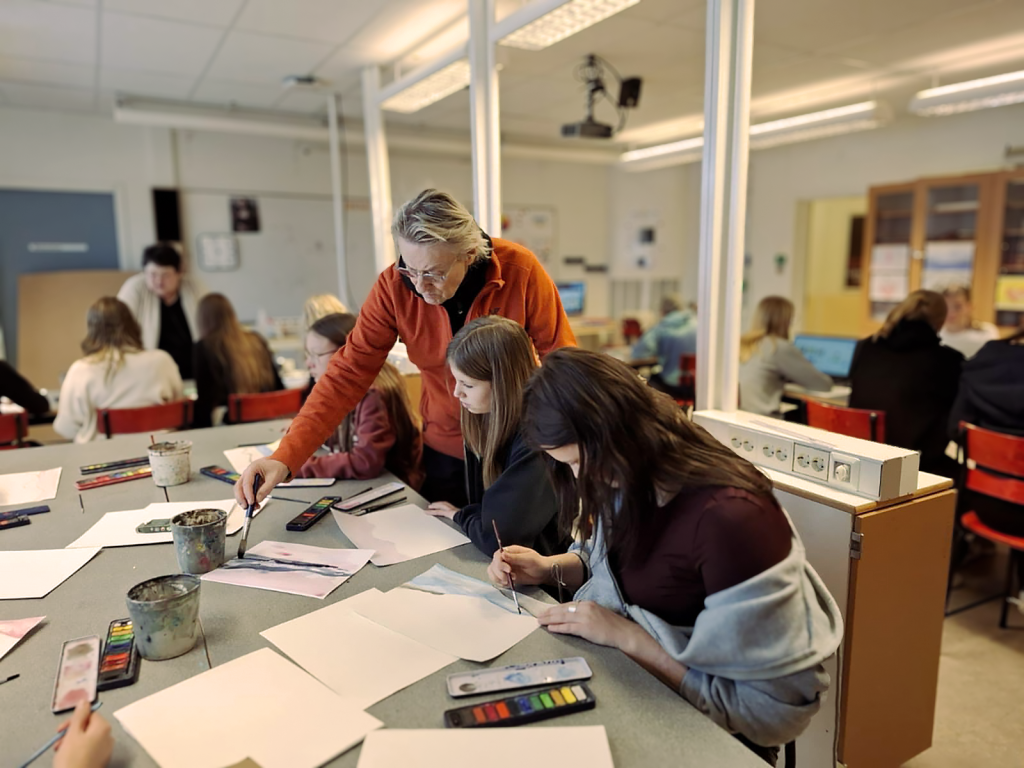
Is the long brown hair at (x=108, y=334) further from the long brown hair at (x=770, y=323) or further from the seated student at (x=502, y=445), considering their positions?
the long brown hair at (x=770, y=323)

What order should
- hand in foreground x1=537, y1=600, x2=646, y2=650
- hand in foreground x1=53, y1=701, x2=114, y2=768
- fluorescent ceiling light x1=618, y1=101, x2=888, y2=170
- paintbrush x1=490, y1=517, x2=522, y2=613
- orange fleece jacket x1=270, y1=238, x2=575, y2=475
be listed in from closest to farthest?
1. hand in foreground x1=53, y1=701, x2=114, y2=768
2. hand in foreground x1=537, y1=600, x2=646, y2=650
3. paintbrush x1=490, y1=517, x2=522, y2=613
4. orange fleece jacket x1=270, y1=238, x2=575, y2=475
5. fluorescent ceiling light x1=618, y1=101, x2=888, y2=170

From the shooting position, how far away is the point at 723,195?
1882 mm

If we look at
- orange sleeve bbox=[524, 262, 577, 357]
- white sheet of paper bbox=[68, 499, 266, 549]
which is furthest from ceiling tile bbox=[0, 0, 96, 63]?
orange sleeve bbox=[524, 262, 577, 357]

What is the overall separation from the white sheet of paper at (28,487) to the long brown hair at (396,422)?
29.9 inches

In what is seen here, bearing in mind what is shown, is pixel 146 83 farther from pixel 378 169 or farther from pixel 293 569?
pixel 293 569

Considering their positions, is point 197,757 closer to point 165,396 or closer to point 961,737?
point 961,737

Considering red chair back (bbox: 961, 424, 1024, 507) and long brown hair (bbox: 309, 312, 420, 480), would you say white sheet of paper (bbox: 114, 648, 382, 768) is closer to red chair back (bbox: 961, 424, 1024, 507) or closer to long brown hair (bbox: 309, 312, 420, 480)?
long brown hair (bbox: 309, 312, 420, 480)

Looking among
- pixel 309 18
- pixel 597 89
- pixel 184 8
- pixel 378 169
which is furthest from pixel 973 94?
Result: pixel 184 8

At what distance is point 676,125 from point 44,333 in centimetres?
519

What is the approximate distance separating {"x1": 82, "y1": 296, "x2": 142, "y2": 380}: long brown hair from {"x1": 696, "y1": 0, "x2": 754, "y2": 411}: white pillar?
2.36 meters

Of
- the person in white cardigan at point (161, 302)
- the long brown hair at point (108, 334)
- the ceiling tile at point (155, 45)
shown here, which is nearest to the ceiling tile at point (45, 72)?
the ceiling tile at point (155, 45)

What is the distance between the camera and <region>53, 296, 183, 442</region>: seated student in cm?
279

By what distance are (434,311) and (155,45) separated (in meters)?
2.94

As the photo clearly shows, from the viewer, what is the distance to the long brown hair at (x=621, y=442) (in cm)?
95
